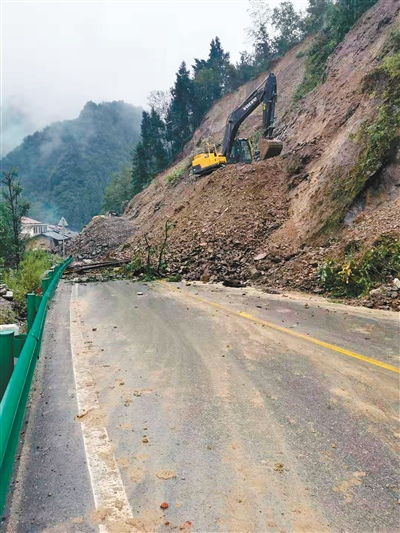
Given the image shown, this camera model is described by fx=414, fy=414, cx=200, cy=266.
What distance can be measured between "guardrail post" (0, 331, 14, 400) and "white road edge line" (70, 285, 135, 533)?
789 mm

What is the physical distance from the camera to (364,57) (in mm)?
24484

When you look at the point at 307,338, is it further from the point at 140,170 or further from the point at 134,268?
the point at 140,170

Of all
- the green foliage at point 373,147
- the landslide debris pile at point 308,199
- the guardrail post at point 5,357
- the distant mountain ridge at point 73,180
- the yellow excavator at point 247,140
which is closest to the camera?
the guardrail post at point 5,357

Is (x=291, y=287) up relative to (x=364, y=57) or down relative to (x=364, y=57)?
down

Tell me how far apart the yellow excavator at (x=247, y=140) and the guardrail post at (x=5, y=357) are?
895 inches

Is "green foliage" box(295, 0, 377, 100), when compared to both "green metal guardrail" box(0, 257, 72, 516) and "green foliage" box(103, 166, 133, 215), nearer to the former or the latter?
"green metal guardrail" box(0, 257, 72, 516)

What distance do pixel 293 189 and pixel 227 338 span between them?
14.4 meters

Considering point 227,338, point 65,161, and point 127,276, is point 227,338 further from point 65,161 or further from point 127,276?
point 65,161

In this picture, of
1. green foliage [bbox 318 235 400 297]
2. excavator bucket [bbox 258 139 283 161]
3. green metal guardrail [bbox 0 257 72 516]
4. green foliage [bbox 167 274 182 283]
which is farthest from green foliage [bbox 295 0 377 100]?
green metal guardrail [bbox 0 257 72 516]

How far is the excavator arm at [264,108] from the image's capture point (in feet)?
78.8

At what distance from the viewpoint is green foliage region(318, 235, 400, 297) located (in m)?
11.1

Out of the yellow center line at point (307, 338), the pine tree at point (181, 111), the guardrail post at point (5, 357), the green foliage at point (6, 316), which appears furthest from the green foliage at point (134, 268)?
the pine tree at point (181, 111)

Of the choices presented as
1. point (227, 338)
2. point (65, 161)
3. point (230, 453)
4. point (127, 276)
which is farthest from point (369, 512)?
point (65, 161)

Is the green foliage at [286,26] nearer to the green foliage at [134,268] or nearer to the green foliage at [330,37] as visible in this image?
the green foliage at [330,37]
